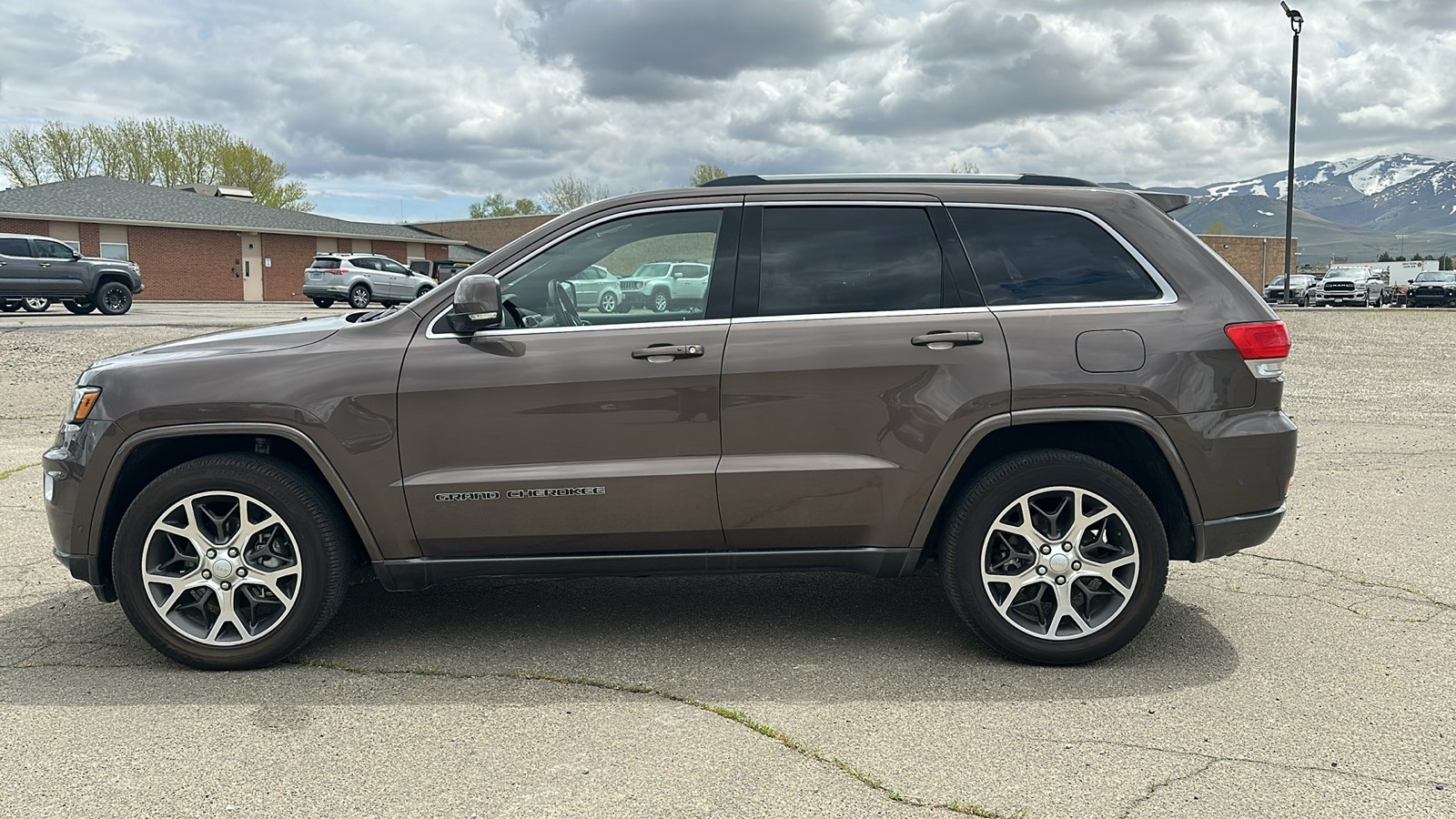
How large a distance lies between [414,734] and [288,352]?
152cm

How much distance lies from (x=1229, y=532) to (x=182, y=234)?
4615 centimetres

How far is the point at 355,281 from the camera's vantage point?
111 ft

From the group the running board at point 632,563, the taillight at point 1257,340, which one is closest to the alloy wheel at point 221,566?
the running board at point 632,563

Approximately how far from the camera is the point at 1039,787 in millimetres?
3230

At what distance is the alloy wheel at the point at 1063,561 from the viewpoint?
13.7 ft

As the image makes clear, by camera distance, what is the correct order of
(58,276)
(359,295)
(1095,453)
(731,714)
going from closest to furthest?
(731,714) < (1095,453) < (58,276) < (359,295)

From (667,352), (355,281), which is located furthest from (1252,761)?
(355,281)

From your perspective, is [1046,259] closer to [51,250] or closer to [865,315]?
[865,315]

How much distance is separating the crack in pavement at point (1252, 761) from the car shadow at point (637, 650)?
1.31 ft

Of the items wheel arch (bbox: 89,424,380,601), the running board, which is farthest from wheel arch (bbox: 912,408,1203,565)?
wheel arch (bbox: 89,424,380,601)

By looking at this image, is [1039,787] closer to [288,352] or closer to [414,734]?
[414,734]

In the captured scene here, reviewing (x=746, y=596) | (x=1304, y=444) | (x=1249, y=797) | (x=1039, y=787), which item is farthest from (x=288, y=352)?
(x=1304, y=444)

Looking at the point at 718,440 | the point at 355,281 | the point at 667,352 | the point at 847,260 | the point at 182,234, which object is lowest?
the point at 718,440

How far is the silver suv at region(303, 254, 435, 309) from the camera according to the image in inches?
1322
